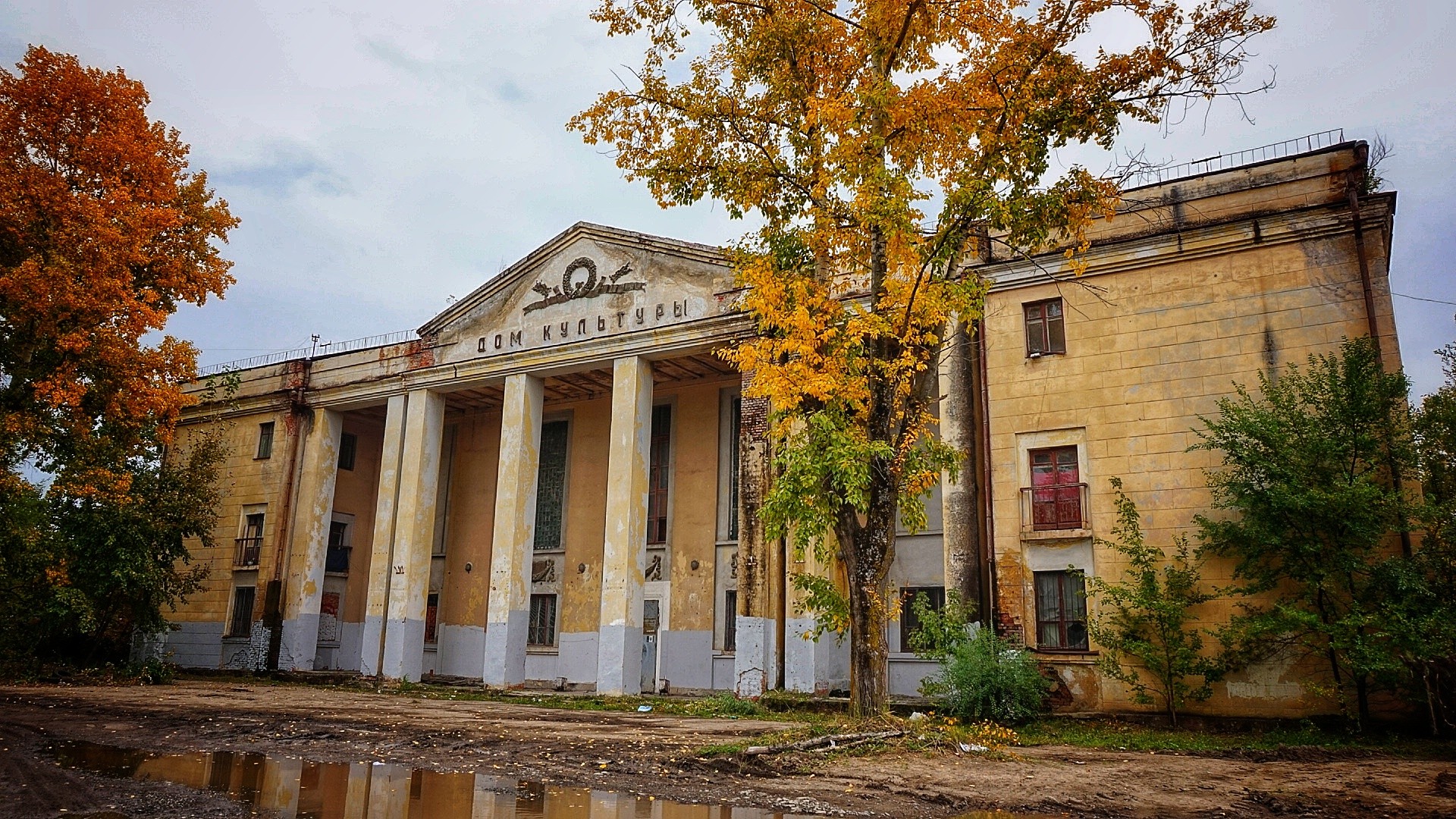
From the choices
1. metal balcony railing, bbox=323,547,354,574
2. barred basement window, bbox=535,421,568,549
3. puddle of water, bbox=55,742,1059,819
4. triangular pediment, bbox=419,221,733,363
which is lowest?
puddle of water, bbox=55,742,1059,819

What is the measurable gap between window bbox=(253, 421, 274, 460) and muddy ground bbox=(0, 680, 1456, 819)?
12.9 m

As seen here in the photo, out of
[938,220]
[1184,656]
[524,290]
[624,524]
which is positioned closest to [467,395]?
[524,290]

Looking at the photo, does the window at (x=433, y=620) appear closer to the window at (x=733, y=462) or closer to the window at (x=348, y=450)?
the window at (x=348, y=450)

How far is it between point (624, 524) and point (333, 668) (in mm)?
12818

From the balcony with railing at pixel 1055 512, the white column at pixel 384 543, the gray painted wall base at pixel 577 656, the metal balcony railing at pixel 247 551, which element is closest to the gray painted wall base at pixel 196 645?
the metal balcony railing at pixel 247 551

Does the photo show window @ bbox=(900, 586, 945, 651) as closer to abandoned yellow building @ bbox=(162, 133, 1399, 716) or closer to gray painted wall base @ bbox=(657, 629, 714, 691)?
abandoned yellow building @ bbox=(162, 133, 1399, 716)

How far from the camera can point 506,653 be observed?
20.9 meters

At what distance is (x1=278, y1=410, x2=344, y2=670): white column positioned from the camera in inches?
980

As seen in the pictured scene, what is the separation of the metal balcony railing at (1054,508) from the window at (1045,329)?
249 cm

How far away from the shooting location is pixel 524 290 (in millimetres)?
23141

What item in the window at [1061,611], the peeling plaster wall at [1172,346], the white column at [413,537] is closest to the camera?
the peeling plaster wall at [1172,346]

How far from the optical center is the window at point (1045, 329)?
1669cm

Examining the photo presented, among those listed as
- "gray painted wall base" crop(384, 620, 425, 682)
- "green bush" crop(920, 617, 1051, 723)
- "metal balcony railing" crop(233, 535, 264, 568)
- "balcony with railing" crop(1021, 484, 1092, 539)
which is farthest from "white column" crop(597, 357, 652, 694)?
"metal balcony railing" crop(233, 535, 264, 568)

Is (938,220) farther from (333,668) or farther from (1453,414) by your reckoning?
(333,668)
